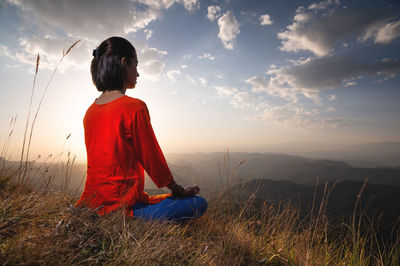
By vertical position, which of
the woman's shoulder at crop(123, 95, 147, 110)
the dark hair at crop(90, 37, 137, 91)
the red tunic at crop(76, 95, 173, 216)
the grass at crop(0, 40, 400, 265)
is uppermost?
the dark hair at crop(90, 37, 137, 91)

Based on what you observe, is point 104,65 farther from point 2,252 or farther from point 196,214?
point 196,214

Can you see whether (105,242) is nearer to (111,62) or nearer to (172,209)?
(172,209)

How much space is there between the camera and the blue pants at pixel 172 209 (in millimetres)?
1812

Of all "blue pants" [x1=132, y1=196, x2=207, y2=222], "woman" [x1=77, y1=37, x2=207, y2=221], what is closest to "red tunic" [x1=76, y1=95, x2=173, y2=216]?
"woman" [x1=77, y1=37, x2=207, y2=221]

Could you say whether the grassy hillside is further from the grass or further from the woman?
the woman

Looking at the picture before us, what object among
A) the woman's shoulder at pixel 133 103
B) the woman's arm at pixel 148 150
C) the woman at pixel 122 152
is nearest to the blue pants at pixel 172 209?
the woman at pixel 122 152

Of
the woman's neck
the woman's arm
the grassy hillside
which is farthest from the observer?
the woman's neck

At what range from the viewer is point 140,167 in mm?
1839

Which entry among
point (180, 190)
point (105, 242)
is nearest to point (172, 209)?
point (180, 190)

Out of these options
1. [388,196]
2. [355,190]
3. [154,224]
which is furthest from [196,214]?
[355,190]

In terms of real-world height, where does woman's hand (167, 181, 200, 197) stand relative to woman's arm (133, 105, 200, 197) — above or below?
below

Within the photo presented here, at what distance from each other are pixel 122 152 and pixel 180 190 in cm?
67

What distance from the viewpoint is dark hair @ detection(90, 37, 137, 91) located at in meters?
1.89

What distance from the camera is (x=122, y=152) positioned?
67.1 inches
